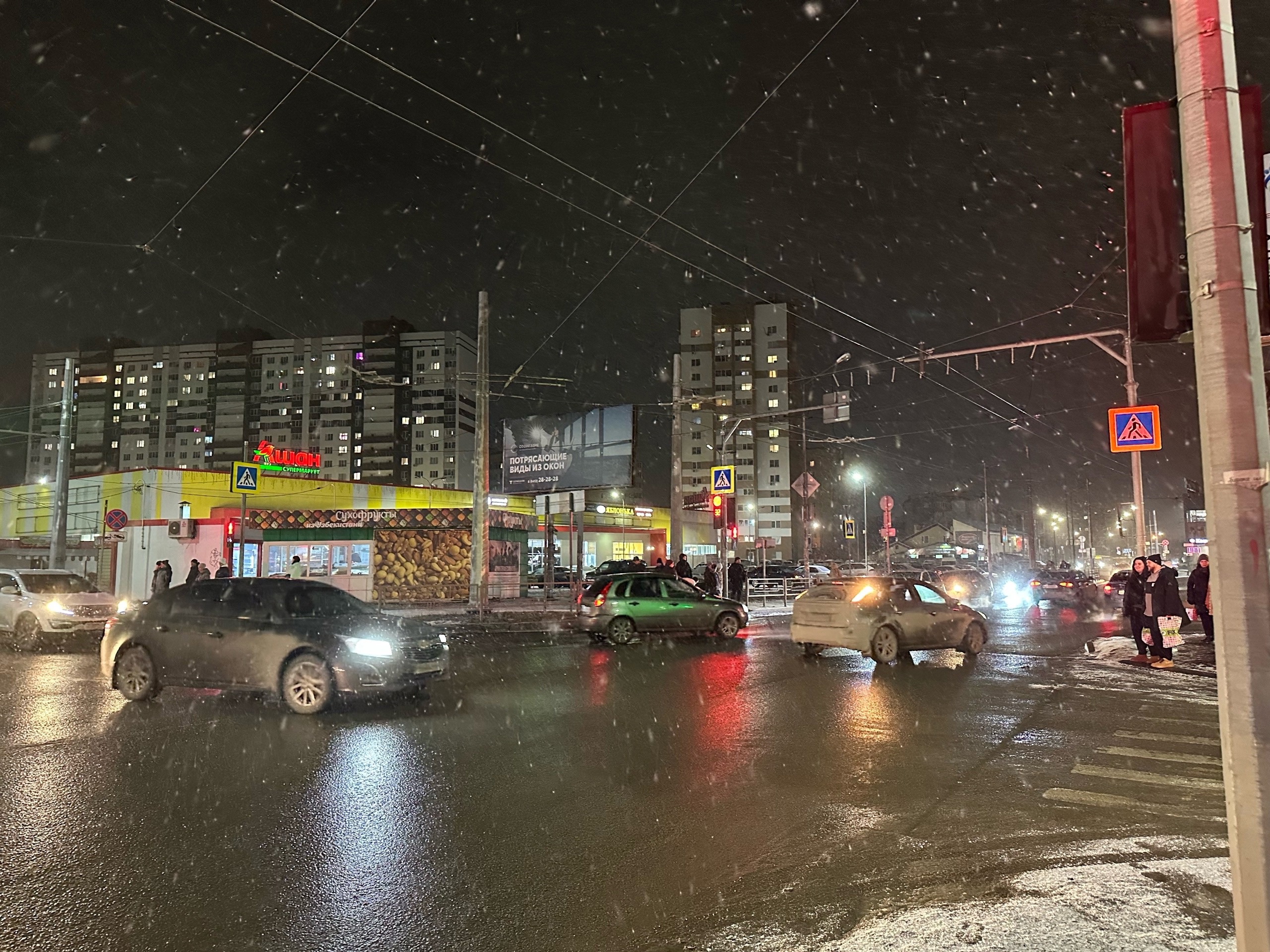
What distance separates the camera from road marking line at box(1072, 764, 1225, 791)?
6.72m

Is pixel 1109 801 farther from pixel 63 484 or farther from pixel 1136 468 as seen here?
pixel 63 484

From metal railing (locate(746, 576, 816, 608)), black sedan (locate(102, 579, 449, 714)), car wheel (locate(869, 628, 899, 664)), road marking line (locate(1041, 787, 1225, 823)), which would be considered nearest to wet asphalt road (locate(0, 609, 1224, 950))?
road marking line (locate(1041, 787, 1225, 823))

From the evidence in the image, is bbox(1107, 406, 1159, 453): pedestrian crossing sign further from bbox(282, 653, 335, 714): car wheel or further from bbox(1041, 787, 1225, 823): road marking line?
bbox(282, 653, 335, 714): car wheel

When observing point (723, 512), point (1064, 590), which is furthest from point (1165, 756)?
point (1064, 590)

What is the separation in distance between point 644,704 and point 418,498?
30.3 metres

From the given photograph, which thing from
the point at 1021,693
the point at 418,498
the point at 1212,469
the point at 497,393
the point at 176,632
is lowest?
the point at 1021,693

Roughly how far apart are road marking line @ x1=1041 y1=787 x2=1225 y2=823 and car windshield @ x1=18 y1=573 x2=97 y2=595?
1876 cm

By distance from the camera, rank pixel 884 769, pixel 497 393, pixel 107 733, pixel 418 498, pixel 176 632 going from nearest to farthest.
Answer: pixel 884 769, pixel 107 733, pixel 176 632, pixel 497 393, pixel 418 498

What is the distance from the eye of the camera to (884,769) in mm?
7191

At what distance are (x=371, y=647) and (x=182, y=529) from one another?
2685cm

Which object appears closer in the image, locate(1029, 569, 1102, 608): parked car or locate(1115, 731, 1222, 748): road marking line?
locate(1115, 731, 1222, 748): road marking line

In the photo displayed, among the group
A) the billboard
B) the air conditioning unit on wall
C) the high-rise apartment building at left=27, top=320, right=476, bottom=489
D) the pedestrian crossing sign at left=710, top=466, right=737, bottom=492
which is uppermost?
the high-rise apartment building at left=27, top=320, right=476, bottom=489

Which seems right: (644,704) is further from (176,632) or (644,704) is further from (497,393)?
(497,393)

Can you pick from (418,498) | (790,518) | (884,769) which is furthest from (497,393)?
(790,518)
